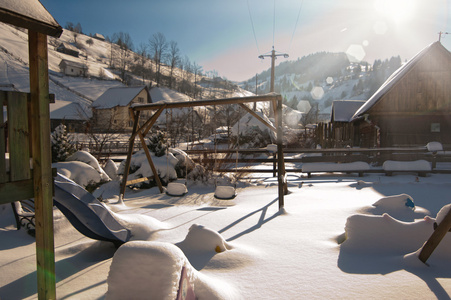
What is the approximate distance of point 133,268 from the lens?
1.88 m

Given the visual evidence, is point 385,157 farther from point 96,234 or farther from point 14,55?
point 14,55

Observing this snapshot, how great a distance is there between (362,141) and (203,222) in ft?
62.2

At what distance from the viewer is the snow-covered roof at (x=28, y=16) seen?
183 centimetres

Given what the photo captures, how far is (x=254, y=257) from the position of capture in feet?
10.5

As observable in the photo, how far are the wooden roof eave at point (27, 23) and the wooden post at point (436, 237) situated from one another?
386cm

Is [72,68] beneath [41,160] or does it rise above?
above

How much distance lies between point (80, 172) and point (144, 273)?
6.23 m

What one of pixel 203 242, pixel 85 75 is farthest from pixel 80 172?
pixel 85 75

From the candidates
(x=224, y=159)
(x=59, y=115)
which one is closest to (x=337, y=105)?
(x=224, y=159)

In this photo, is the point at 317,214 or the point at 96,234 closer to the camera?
the point at 96,234

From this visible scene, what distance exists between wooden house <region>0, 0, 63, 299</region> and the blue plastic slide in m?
0.78

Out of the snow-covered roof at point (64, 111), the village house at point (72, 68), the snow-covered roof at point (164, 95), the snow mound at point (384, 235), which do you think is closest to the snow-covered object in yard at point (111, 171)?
the snow mound at point (384, 235)

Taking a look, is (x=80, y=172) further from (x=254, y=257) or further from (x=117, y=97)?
(x=117, y=97)

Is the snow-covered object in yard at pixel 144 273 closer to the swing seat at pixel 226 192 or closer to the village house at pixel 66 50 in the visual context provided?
the swing seat at pixel 226 192
